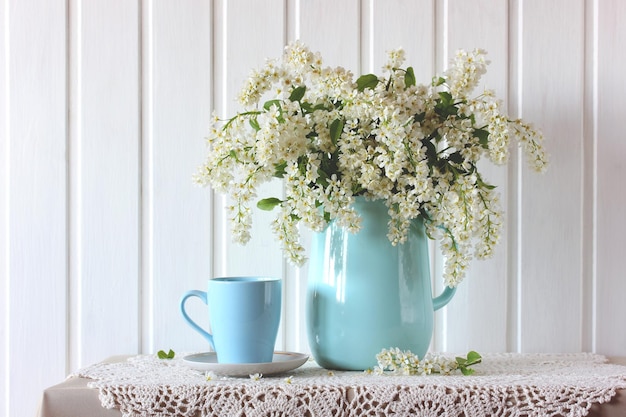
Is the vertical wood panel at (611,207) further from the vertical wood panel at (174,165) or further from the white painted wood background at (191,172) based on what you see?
the vertical wood panel at (174,165)

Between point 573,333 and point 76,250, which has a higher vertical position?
point 76,250

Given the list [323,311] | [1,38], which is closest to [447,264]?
[323,311]

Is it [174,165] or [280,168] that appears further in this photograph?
[174,165]

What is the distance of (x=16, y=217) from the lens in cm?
126

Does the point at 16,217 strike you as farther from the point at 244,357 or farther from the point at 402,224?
the point at 402,224

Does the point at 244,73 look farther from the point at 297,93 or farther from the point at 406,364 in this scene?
the point at 406,364

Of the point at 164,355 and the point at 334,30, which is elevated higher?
the point at 334,30

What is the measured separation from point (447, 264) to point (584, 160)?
45 cm

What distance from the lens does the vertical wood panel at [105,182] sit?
125 cm

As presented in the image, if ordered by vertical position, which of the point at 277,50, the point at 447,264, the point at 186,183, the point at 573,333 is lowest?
the point at 573,333

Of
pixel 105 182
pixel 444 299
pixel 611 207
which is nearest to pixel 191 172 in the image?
pixel 105 182

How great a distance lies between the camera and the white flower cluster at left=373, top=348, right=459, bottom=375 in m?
0.95

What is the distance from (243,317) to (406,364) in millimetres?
221

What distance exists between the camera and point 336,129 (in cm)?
96
